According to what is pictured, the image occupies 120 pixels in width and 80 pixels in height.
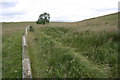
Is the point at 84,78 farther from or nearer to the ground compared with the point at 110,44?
nearer to the ground

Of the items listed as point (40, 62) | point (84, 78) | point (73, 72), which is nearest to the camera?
point (84, 78)

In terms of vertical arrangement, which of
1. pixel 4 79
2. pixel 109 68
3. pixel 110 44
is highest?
pixel 110 44

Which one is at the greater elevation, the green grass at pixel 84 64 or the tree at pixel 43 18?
the tree at pixel 43 18

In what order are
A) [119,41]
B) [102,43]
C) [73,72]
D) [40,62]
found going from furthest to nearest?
[102,43] < [119,41] < [40,62] < [73,72]

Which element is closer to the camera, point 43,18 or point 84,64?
point 84,64

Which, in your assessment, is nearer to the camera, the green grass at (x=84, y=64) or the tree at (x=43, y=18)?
the green grass at (x=84, y=64)

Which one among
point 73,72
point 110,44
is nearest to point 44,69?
point 73,72

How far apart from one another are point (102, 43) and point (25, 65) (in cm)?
436

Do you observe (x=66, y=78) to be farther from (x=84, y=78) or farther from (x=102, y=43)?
(x=102, y=43)

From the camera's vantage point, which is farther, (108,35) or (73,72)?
(108,35)

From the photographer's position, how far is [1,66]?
273 inches

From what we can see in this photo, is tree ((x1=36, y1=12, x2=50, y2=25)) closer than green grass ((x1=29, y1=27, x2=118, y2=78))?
No

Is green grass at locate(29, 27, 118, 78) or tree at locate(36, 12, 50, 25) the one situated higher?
tree at locate(36, 12, 50, 25)

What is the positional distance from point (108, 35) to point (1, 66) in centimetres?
570
